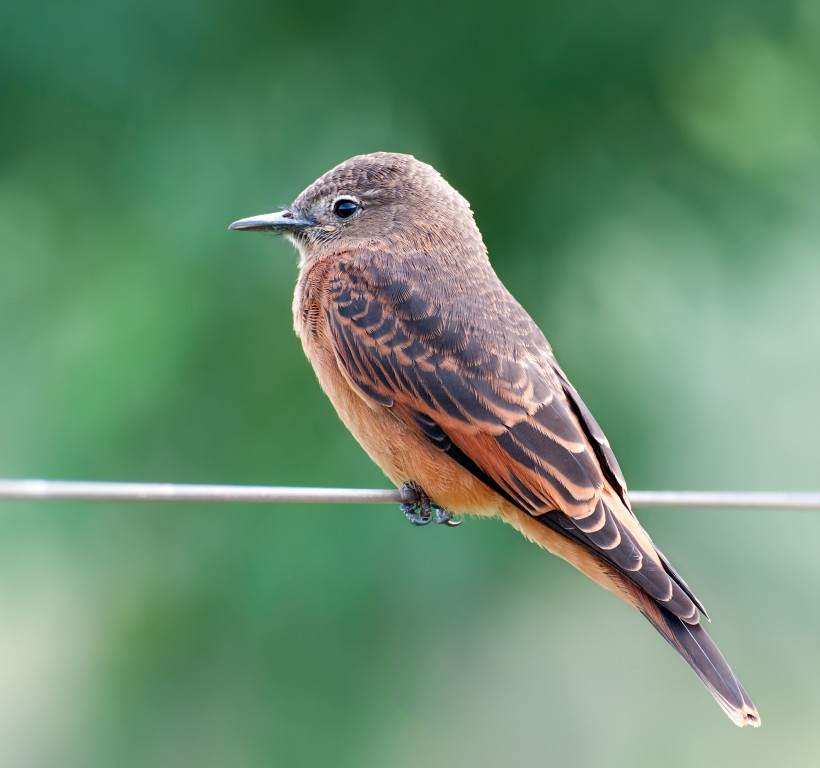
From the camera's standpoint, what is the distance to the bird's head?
14.7 feet

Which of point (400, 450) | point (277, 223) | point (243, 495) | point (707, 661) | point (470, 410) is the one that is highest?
point (277, 223)

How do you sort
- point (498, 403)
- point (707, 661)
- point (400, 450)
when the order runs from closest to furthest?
point (707, 661) → point (498, 403) → point (400, 450)

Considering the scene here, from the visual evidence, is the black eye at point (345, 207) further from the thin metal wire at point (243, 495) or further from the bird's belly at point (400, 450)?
the thin metal wire at point (243, 495)

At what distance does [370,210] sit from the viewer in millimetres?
4559

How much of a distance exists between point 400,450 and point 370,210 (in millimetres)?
1146

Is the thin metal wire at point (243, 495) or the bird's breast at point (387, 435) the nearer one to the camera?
the thin metal wire at point (243, 495)

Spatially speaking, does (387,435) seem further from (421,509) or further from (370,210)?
(370,210)

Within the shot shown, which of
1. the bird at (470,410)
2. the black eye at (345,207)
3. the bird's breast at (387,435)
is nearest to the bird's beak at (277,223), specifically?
the black eye at (345,207)

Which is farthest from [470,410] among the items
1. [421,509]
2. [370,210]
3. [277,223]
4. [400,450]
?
[277,223]

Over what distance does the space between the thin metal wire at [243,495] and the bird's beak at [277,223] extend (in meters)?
1.66

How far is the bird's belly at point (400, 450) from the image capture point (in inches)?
149

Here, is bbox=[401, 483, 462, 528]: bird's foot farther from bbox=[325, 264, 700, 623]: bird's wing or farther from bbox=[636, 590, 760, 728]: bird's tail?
bbox=[636, 590, 760, 728]: bird's tail

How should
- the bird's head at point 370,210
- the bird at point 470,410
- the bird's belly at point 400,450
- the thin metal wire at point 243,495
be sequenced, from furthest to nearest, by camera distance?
the bird's head at point 370,210, the bird's belly at point 400,450, the bird at point 470,410, the thin metal wire at point 243,495

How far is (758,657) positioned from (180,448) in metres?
2.77
